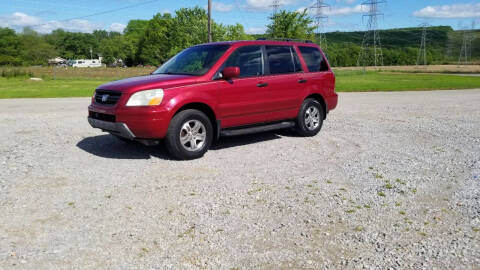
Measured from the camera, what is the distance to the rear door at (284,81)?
7.72m

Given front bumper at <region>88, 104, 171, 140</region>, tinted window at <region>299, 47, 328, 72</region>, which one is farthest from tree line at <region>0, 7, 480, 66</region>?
front bumper at <region>88, 104, 171, 140</region>

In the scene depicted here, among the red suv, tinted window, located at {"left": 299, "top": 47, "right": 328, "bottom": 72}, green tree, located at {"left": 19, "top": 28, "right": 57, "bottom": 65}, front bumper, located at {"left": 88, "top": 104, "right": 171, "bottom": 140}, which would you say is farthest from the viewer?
green tree, located at {"left": 19, "top": 28, "right": 57, "bottom": 65}

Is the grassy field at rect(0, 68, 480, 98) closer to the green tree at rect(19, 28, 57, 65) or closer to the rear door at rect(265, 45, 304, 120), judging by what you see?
the rear door at rect(265, 45, 304, 120)

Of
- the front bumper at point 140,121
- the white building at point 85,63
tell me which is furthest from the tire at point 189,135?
the white building at point 85,63

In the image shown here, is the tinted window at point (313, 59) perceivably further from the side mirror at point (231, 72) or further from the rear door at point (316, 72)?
the side mirror at point (231, 72)

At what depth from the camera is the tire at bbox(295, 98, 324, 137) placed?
8406 millimetres

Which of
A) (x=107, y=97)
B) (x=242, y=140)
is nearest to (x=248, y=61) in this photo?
(x=242, y=140)

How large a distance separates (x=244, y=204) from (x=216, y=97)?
2.74 m

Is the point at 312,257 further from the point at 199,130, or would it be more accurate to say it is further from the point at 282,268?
the point at 199,130

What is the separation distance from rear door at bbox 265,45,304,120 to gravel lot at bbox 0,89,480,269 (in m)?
0.69

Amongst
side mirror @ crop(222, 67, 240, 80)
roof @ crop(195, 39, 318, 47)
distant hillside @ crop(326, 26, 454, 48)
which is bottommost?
side mirror @ crop(222, 67, 240, 80)

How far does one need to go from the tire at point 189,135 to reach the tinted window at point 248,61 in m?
1.13

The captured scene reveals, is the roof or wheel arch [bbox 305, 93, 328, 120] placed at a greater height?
the roof

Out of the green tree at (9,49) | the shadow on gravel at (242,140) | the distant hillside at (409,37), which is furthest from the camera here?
A: the distant hillside at (409,37)
